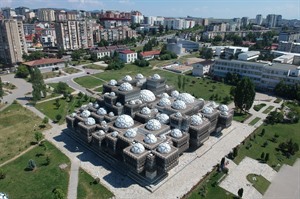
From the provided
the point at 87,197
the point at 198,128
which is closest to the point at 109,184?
the point at 87,197

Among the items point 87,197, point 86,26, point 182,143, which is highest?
point 86,26

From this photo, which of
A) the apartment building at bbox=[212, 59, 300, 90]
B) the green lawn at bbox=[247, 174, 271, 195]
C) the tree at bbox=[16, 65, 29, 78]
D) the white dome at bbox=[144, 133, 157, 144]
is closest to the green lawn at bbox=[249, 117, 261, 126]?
the green lawn at bbox=[247, 174, 271, 195]

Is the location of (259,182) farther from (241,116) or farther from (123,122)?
(123,122)

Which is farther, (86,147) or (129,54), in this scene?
(129,54)

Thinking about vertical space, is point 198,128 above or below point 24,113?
above

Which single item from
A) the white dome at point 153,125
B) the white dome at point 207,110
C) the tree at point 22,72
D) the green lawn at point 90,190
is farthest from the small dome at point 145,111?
the tree at point 22,72

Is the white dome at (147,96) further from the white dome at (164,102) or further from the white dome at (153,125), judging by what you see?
the white dome at (153,125)

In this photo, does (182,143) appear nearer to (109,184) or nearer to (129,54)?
(109,184)
